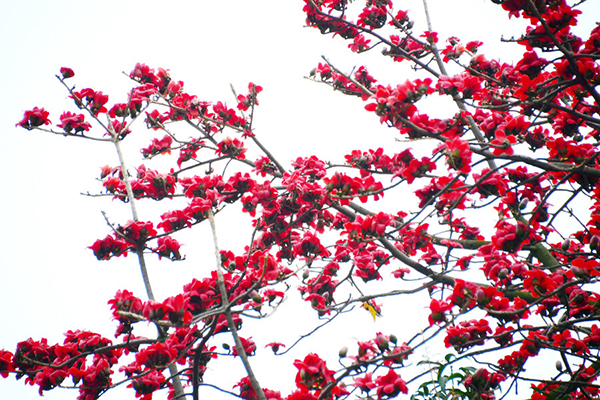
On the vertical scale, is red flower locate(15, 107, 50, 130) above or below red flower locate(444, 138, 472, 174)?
above

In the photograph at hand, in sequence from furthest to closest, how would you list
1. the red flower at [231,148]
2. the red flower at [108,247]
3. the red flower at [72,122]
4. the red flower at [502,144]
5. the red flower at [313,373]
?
1. the red flower at [231,148]
2. the red flower at [72,122]
3. the red flower at [108,247]
4. the red flower at [502,144]
5. the red flower at [313,373]

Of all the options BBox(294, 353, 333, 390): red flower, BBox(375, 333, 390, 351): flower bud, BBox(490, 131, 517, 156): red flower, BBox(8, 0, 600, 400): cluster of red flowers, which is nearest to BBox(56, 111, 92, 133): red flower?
BBox(8, 0, 600, 400): cluster of red flowers

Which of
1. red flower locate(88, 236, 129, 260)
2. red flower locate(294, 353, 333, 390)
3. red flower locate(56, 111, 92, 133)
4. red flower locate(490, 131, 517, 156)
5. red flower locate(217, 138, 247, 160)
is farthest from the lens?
red flower locate(217, 138, 247, 160)

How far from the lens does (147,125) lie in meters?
3.58

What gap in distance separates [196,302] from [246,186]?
0.85 metres

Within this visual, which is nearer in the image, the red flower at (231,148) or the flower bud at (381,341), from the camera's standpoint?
the flower bud at (381,341)

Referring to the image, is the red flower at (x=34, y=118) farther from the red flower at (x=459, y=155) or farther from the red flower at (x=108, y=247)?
the red flower at (x=459, y=155)

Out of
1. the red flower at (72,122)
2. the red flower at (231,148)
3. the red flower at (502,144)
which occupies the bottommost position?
the red flower at (502,144)

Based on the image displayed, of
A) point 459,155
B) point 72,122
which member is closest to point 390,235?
point 459,155

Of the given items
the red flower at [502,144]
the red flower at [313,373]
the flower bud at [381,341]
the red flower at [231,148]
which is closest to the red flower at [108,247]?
the red flower at [313,373]

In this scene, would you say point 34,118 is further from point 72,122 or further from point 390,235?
point 390,235

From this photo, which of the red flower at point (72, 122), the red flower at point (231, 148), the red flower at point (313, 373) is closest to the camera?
the red flower at point (313, 373)

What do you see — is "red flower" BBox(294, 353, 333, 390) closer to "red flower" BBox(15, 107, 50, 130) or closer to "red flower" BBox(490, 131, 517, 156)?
"red flower" BBox(490, 131, 517, 156)

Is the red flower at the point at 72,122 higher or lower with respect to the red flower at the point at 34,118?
lower
